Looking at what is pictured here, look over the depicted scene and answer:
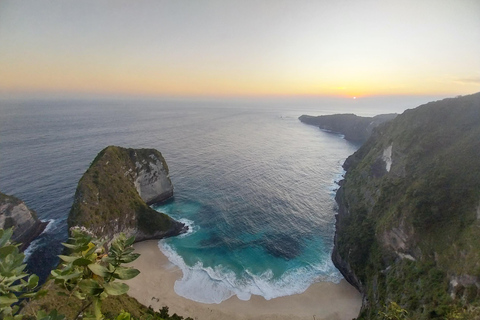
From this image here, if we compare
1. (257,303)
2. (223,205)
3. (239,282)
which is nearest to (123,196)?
(223,205)

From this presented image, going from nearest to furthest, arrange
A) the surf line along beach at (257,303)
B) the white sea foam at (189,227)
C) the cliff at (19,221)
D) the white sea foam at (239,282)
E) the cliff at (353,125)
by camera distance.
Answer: the surf line along beach at (257,303) < the white sea foam at (239,282) < the cliff at (19,221) < the white sea foam at (189,227) < the cliff at (353,125)

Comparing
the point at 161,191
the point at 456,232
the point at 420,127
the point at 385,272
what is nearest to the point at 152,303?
the point at 161,191

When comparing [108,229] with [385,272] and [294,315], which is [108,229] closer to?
[294,315]

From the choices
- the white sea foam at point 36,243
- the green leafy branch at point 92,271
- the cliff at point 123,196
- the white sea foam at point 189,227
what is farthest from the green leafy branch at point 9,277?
the white sea foam at point 36,243

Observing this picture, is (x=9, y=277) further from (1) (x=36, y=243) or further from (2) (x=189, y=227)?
(1) (x=36, y=243)

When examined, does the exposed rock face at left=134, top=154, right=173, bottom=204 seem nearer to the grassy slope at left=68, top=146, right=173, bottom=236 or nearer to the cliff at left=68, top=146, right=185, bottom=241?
the cliff at left=68, top=146, right=185, bottom=241

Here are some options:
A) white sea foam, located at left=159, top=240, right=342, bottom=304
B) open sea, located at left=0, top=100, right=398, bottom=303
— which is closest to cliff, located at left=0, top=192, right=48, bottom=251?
open sea, located at left=0, top=100, right=398, bottom=303

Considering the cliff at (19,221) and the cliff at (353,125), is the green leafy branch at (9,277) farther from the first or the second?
the cliff at (353,125)
